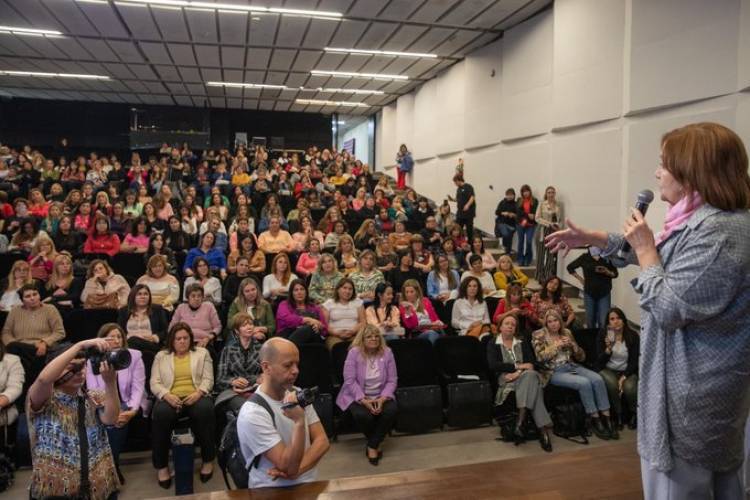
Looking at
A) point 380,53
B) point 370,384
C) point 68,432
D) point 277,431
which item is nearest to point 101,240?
point 370,384

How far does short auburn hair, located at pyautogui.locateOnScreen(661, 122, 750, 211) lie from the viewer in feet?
3.26

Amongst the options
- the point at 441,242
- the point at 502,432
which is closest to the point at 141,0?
the point at 441,242

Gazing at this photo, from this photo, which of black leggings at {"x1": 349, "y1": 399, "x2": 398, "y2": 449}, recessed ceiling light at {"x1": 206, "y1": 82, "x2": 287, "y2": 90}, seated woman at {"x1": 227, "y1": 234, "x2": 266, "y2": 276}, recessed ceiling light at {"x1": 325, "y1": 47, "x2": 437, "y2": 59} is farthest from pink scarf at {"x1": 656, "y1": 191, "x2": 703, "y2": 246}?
recessed ceiling light at {"x1": 206, "y1": 82, "x2": 287, "y2": 90}

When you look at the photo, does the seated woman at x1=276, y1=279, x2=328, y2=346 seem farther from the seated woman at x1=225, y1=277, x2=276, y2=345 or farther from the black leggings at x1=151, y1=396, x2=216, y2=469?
the black leggings at x1=151, y1=396, x2=216, y2=469

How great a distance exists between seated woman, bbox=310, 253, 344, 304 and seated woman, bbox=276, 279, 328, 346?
1.35 ft

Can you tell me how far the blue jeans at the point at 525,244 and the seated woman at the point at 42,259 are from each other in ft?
20.6

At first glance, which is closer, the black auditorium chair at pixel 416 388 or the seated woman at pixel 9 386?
the seated woman at pixel 9 386

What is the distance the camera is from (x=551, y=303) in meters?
5.48

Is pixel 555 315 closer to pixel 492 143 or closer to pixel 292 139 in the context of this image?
pixel 492 143

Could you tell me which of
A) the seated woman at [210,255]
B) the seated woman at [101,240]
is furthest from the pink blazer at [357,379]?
the seated woman at [101,240]

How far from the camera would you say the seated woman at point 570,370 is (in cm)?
439

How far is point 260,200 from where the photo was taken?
9.24m

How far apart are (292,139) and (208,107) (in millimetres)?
3068

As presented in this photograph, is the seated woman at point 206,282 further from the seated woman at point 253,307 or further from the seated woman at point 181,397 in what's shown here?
the seated woman at point 181,397
